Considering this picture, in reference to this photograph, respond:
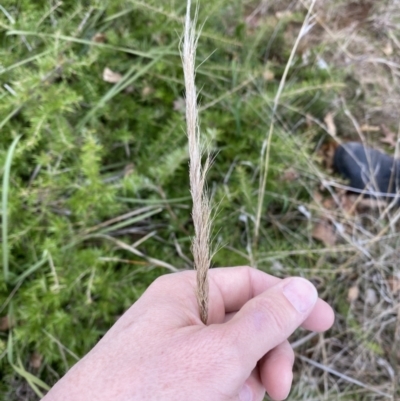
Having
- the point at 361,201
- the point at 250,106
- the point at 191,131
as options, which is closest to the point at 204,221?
the point at 191,131

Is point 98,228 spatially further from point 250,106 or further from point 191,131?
point 191,131

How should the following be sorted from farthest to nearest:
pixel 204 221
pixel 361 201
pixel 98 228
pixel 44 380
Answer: pixel 361 201
pixel 98 228
pixel 44 380
pixel 204 221

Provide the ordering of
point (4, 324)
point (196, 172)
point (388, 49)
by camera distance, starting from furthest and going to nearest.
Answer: point (388, 49), point (4, 324), point (196, 172)

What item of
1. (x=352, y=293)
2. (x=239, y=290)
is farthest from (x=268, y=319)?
(x=352, y=293)

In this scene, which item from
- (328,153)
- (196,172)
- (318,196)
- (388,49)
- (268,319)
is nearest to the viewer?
(196,172)

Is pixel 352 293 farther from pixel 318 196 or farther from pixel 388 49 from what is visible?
pixel 388 49

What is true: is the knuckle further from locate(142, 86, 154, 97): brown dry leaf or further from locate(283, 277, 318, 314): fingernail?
locate(142, 86, 154, 97): brown dry leaf

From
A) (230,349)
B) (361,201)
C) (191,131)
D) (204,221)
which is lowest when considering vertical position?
(361,201)
